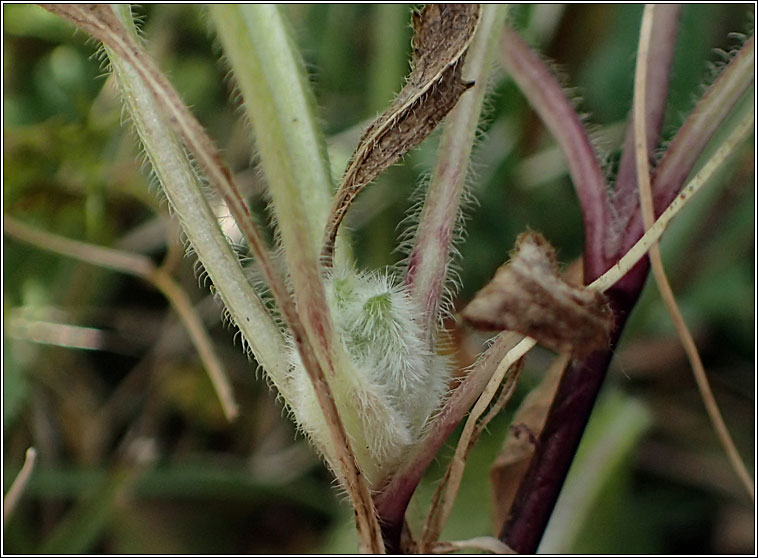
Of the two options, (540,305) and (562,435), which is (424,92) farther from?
(562,435)

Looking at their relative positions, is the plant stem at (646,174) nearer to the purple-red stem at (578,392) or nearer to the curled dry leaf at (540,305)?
Result: the purple-red stem at (578,392)

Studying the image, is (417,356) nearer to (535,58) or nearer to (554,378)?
(554,378)

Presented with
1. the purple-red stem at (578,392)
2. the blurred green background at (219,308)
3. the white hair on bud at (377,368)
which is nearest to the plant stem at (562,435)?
the purple-red stem at (578,392)

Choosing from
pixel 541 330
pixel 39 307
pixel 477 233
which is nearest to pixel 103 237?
pixel 39 307

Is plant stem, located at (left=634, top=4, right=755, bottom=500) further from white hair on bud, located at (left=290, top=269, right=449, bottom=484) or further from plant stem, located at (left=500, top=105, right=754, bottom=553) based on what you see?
white hair on bud, located at (left=290, top=269, right=449, bottom=484)

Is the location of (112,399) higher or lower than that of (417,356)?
lower

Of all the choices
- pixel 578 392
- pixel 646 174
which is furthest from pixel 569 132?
pixel 578 392

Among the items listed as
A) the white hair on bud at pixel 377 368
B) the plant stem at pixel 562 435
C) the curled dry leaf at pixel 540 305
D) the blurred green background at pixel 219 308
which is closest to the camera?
the curled dry leaf at pixel 540 305
